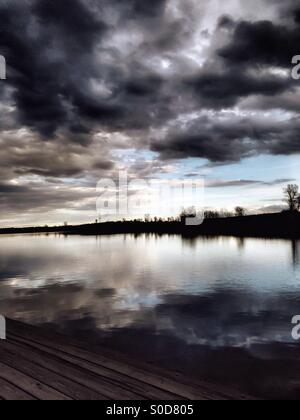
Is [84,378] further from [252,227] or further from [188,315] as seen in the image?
[252,227]

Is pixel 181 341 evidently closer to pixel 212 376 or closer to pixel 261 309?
pixel 212 376

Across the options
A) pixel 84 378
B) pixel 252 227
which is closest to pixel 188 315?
pixel 84 378

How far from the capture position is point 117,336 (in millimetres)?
9805

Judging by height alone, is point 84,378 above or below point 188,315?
above

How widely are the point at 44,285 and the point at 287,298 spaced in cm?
1329

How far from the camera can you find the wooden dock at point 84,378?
169 inches

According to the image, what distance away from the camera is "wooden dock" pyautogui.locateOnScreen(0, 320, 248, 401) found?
4.30m

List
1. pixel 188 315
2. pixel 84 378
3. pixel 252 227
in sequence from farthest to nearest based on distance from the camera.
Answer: pixel 252 227, pixel 188 315, pixel 84 378

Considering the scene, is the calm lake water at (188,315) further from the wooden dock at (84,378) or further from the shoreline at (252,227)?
the shoreline at (252,227)

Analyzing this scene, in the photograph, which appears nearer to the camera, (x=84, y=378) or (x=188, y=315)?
(x=84, y=378)

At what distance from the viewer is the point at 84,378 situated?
4.78 meters

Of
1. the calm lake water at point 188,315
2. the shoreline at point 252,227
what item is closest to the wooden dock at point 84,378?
the calm lake water at point 188,315

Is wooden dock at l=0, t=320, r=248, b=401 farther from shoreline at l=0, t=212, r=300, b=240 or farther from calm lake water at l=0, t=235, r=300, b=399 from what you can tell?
shoreline at l=0, t=212, r=300, b=240
